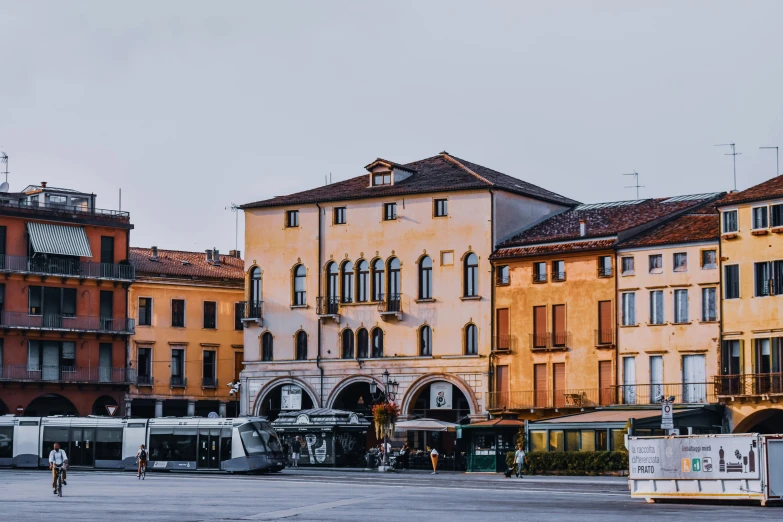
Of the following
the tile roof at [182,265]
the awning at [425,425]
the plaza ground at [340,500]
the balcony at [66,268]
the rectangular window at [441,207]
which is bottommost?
the plaza ground at [340,500]

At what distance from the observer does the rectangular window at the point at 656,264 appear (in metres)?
70.3

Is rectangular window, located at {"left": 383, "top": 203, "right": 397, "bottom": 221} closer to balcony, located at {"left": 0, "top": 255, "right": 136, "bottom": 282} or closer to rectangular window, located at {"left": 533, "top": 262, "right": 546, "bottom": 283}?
rectangular window, located at {"left": 533, "top": 262, "right": 546, "bottom": 283}

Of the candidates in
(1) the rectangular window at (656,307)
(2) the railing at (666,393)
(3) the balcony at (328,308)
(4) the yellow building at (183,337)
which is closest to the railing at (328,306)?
(3) the balcony at (328,308)

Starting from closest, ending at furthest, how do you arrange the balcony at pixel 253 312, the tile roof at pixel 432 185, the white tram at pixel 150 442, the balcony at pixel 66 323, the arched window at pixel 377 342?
the white tram at pixel 150 442, the tile roof at pixel 432 185, the arched window at pixel 377 342, the balcony at pixel 253 312, the balcony at pixel 66 323

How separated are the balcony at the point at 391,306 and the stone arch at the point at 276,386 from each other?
598 cm

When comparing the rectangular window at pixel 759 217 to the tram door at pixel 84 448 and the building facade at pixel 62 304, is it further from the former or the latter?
the building facade at pixel 62 304

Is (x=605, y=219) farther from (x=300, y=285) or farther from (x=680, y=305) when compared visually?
(x=300, y=285)

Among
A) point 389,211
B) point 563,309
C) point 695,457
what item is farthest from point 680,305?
point 695,457

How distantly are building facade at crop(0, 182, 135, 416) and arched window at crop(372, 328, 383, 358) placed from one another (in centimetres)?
1690

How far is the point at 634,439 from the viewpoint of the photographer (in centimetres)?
4531

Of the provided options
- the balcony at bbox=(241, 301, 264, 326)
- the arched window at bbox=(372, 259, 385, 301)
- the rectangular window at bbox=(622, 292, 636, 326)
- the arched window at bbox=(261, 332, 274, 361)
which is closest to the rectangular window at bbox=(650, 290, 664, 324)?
the rectangular window at bbox=(622, 292, 636, 326)

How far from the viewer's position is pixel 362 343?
80812mm

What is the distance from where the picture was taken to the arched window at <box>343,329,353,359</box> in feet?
266

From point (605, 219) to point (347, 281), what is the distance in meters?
14.0
